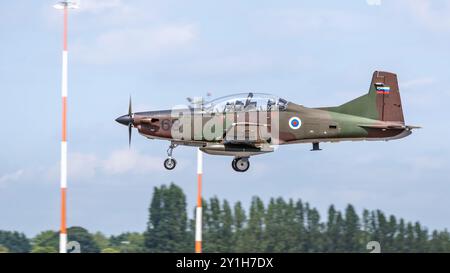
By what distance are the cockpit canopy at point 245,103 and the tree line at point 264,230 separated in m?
44.4

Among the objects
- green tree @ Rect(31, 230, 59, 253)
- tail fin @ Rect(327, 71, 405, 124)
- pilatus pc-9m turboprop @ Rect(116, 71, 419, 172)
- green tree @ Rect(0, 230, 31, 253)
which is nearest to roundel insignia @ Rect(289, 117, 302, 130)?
pilatus pc-9m turboprop @ Rect(116, 71, 419, 172)

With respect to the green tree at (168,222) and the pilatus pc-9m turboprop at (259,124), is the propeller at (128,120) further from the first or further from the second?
the green tree at (168,222)

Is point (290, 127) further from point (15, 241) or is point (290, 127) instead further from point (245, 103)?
point (15, 241)

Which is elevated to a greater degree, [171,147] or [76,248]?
[171,147]

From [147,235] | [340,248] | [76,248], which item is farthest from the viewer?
[147,235]

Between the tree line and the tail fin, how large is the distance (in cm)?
4190

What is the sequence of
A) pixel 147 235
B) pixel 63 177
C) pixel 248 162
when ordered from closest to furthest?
1. pixel 248 162
2. pixel 63 177
3. pixel 147 235

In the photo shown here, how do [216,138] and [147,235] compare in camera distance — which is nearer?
[216,138]

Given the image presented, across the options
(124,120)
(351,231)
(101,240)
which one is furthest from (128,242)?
(124,120)

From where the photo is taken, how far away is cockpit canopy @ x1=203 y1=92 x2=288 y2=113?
39906mm
